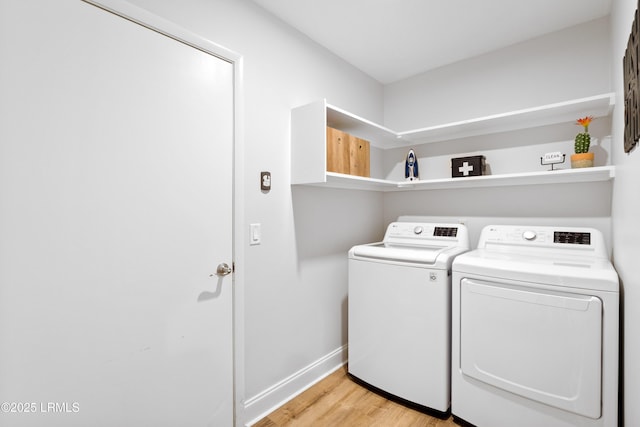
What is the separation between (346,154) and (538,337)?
4.73 feet

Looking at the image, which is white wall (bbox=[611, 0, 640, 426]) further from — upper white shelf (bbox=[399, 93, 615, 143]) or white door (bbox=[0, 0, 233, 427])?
white door (bbox=[0, 0, 233, 427])

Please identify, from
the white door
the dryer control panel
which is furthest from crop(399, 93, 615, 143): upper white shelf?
the white door

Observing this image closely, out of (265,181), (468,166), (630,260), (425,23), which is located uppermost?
(425,23)

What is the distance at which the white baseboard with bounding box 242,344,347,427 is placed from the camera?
174 cm

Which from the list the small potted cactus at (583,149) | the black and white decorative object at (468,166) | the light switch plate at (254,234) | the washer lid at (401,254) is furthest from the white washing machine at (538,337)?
the light switch plate at (254,234)

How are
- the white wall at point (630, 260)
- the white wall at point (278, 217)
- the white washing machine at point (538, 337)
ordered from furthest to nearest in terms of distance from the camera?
the white wall at point (278, 217) → the white washing machine at point (538, 337) → the white wall at point (630, 260)

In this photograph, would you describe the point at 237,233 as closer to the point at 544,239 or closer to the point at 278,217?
the point at 278,217

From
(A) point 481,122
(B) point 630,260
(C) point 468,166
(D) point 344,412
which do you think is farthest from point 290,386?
(A) point 481,122

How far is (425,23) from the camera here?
1.96 metres

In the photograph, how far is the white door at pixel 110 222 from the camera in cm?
101

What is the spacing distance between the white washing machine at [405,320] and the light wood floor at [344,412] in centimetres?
7

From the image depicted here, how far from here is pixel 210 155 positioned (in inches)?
60.1

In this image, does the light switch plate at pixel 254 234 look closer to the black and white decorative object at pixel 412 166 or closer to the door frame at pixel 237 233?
the door frame at pixel 237 233

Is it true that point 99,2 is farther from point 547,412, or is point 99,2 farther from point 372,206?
point 547,412
